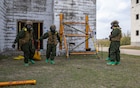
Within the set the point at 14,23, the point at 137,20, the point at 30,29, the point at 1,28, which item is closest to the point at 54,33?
the point at 30,29

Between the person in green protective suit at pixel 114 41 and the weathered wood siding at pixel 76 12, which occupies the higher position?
the weathered wood siding at pixel 76 12

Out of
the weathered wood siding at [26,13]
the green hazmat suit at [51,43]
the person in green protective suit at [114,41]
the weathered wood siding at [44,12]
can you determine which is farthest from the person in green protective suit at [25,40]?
the weathered wood siding at [26,13]

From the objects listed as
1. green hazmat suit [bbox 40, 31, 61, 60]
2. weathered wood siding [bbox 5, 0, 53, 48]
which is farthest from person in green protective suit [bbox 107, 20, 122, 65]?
weathered wood siding [bbox 5, 0, 53, 48]

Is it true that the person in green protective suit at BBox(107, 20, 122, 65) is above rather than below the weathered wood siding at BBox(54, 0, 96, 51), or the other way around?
below

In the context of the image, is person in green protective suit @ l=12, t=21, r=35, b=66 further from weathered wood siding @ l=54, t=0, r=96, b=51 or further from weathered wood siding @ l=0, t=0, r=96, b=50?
weathered wood siding @ l=54, t=0, r=96, b=51

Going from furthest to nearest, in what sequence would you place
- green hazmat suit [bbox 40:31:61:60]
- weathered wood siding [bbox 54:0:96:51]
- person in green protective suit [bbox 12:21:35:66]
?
weathered wood siding [bbox 54:0:96:51] < green hazmat suit [bbox 40:31:61:60] < person in green protective suit [bbox 12:21:35:66]

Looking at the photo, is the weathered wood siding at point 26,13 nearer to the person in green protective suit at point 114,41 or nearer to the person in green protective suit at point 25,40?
the person in green protective suit at point 25,40

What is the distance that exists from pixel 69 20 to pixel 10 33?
3.28m

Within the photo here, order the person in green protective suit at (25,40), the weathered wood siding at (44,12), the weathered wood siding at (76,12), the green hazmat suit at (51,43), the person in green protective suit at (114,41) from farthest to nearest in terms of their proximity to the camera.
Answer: the weathered wood siding at (76,12) < the weathered wood siding at (44,12) < the green hazmat suit at (51,43) < the person in green protective suit at (114,41) < the person in green protective suit at (25,40)

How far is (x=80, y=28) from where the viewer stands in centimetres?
1334

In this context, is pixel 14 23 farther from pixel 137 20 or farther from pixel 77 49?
pixel 137 20

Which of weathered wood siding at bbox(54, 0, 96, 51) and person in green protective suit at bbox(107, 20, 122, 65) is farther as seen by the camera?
weathered wood siding at bbox(54, 0, 96, 51)

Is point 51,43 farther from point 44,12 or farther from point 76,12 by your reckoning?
point 76,12

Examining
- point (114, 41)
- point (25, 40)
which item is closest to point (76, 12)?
point (114, 41)
